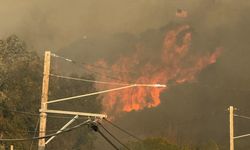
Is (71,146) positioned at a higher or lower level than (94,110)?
lower

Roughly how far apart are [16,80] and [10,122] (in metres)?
11.7

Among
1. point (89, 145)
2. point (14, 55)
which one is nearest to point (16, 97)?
point (14, 55)

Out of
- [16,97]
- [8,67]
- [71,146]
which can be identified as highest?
[8,67]

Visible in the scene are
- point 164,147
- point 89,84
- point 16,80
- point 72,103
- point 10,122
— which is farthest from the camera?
point 164,147

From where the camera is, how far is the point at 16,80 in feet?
242

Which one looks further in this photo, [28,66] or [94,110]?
[94,110]

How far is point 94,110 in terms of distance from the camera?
354 feet

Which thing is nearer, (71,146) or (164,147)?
(71,146)

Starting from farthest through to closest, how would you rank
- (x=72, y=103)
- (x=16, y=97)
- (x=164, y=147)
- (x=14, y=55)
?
(x=164, y=147), (x=72, y=103), (x=14, y=55), (x=16, y=97)

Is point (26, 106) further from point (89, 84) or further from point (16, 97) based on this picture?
point (89, 84)

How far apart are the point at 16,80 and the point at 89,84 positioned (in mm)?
37443

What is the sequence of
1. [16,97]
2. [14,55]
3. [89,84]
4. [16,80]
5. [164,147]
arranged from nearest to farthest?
1. [16,97]
2. [16,80]
3. [14,55]
4. [89,84]
5. [164,147]

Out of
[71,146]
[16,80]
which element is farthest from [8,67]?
[71,146]

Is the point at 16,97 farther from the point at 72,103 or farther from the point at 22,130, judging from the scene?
the point at 72,103
